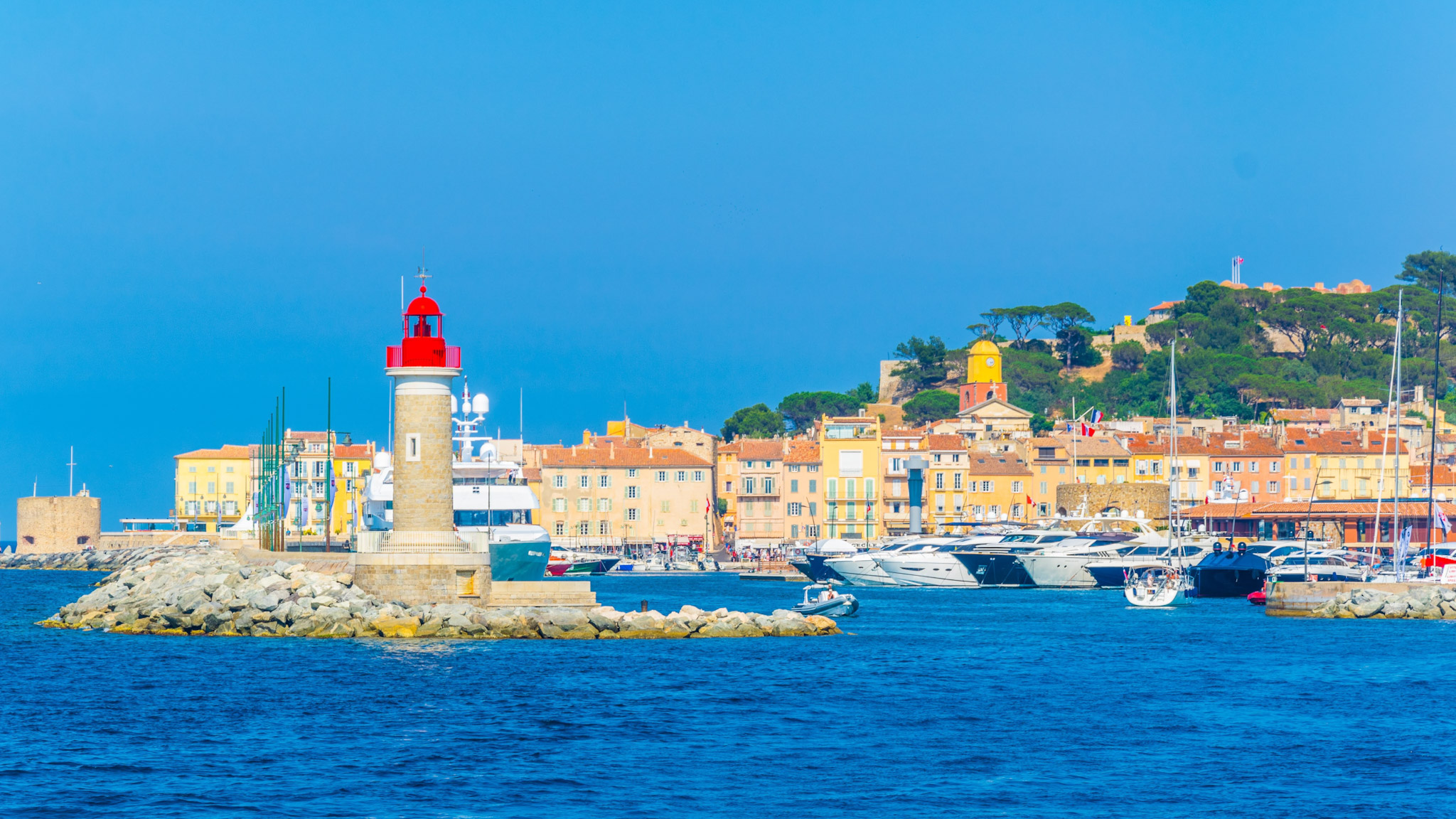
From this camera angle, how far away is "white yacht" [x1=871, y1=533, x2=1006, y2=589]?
61031 mm

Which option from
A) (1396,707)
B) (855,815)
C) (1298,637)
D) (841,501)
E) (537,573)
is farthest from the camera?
(841,501)

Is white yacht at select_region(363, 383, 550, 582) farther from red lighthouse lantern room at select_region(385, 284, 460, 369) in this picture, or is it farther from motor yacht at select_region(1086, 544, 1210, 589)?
motor yacht at select_region(1086, 544, 1210, 589)

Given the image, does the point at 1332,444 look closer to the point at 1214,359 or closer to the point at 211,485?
the point at 1214,359

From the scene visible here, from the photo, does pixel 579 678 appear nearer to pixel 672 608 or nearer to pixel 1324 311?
pixel 672 608

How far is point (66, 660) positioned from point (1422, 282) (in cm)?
12316

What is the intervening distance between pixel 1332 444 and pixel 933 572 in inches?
1313

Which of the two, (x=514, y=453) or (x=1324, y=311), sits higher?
(x=1324, y=311)

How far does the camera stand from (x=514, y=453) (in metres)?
86.2

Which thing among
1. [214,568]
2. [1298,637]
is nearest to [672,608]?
[214,568]

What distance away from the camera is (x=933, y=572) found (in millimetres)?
61094

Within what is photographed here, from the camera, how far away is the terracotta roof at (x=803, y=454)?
84875 millimetres

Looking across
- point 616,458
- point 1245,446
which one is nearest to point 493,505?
point 616,458

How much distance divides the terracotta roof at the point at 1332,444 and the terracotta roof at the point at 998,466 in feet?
43.0

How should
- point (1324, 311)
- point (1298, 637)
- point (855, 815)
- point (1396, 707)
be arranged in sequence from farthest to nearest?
point (1324, 311) → point (1298, 637) → point (1396, 707) → point (855, 815)
